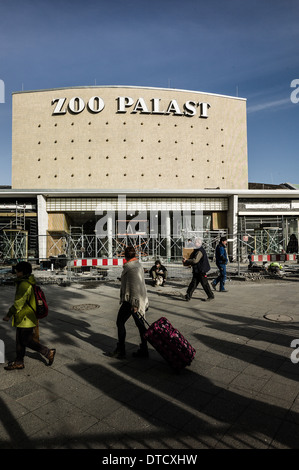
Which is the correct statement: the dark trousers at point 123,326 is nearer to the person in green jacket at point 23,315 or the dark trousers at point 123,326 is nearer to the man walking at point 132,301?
the man walking at point 132,301

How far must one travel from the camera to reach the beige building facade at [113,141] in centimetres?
2764

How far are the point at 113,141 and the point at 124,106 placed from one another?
360 cm

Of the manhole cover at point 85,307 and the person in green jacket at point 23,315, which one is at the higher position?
the person in green jacket at point 23,315

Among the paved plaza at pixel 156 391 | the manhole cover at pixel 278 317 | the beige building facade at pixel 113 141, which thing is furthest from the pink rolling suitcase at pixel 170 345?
the beige building facade at pixel 113 141

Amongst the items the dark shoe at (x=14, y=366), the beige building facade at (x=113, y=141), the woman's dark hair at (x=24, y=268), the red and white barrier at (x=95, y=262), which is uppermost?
the beige building facade at (x=113, y=141)

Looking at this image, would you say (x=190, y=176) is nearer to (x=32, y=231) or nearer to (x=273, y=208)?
(x=273, y=208)

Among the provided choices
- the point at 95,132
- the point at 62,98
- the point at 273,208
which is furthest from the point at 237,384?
the point at 62,98

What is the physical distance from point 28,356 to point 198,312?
3.98m

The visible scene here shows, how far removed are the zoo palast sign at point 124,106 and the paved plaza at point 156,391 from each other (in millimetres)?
25875

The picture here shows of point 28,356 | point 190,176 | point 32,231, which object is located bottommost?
point 28,356

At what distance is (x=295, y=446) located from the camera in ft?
8.05

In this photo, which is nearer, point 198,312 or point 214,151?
point 198,312

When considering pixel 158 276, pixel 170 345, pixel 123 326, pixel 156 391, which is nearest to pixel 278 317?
pixel 170 345

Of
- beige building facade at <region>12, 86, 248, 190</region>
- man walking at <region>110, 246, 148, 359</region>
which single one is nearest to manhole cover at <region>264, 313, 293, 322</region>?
man walking at <region>110, 246, 148, 359</region>
